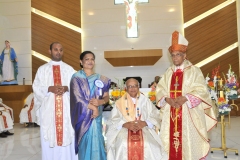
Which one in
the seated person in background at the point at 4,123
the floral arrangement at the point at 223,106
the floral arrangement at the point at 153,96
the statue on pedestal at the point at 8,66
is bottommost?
the seated person in background at the point at 4,123

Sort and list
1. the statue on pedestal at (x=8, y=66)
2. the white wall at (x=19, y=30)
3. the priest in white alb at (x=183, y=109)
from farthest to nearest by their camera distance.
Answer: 1. the white wall at (x=19, y=30)
2. the statue on pedestal at (x=8, y=66)
3. the priest in white alb at (x=183, y=109)

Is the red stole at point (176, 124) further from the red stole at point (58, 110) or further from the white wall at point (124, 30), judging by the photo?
the white wall at point (124, 30)

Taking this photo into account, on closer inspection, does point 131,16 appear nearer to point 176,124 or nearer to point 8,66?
point 8,66

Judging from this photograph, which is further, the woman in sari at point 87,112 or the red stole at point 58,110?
the red stole at point 58,110

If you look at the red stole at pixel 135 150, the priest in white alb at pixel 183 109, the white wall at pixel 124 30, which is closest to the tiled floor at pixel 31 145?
the priest in white alb at pixel 183 109

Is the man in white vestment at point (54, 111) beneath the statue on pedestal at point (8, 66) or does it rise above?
beneath

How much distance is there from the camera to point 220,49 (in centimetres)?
902

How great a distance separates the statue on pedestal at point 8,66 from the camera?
8984mm

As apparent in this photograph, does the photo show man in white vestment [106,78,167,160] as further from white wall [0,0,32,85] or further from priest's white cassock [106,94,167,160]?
white wall [0,0,32,85]

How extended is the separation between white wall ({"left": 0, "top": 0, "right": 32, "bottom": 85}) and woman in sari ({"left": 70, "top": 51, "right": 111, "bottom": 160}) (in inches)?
285

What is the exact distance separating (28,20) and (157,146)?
8.32 metres

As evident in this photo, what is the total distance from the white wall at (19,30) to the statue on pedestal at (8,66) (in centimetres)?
41

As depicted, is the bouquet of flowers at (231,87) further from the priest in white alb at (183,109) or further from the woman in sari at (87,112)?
the woman in sari at (87,112)

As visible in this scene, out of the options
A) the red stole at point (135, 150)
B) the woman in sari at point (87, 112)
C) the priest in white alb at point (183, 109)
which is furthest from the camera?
the priest in white alb at point (183, 109)
